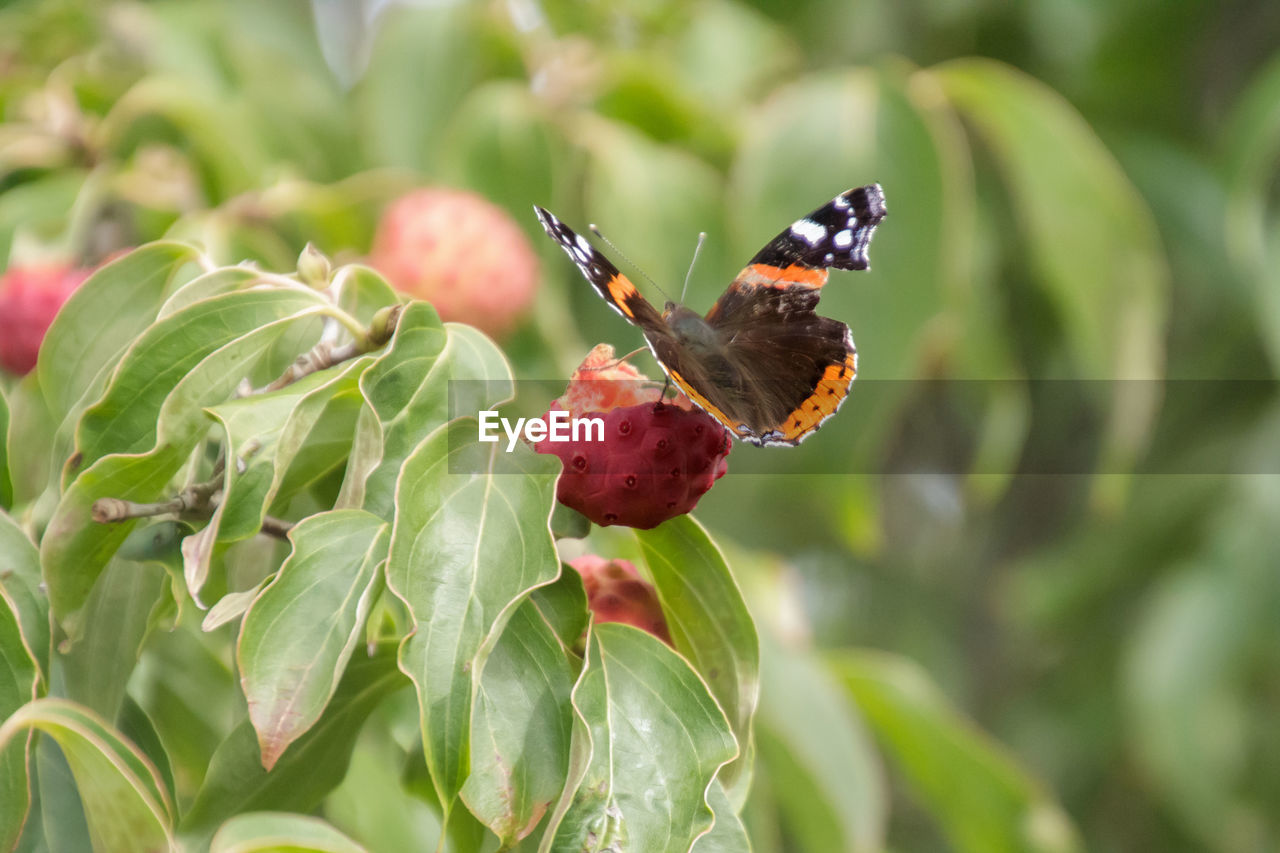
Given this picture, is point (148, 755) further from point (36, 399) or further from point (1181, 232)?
point (1181, 232)

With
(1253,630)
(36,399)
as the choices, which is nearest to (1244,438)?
(1253,630)

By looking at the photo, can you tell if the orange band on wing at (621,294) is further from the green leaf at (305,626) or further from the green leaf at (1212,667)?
the green leaf at (1212,667)

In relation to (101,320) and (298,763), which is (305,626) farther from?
(101,320)

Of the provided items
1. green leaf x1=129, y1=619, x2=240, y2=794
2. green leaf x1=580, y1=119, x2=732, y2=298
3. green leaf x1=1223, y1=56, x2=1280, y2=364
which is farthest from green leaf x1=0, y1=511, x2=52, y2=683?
green leaf x1=1223, y1=56, x2=1280, y2=364

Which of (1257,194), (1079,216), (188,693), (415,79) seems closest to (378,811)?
(188,693)

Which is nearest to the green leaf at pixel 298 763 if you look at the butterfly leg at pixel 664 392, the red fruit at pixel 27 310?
the butterfly leg at pixel 664 392
